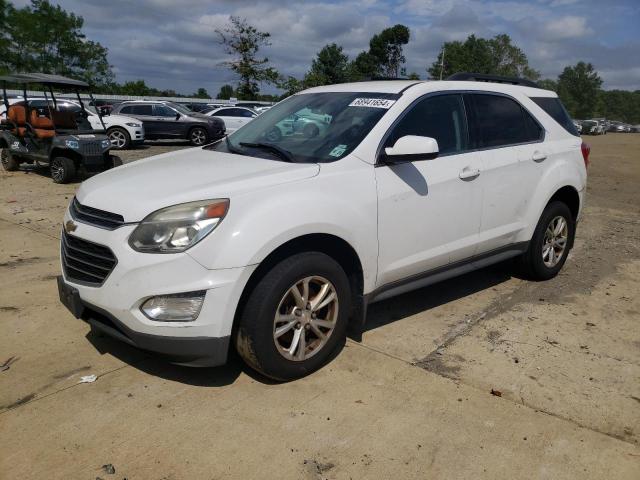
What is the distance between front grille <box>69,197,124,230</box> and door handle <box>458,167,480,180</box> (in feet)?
7.80

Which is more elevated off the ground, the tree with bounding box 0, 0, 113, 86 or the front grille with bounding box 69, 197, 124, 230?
the tree with bounding box 0, 0, 113, 86

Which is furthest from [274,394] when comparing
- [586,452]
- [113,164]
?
[113,164]

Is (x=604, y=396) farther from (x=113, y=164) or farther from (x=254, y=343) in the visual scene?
(x=113, y=164)

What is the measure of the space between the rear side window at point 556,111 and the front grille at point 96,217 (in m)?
3.79

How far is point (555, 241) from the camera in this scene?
17.4ft

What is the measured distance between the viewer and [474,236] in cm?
431

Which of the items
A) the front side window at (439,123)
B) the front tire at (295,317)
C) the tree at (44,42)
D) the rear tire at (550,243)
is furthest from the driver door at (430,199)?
the tree at (44,42)

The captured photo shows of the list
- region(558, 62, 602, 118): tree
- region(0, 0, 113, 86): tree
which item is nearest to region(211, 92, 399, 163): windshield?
region(0, 0, 113, 86): tree

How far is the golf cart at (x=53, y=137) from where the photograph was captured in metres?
10.7

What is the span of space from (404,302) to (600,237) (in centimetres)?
401

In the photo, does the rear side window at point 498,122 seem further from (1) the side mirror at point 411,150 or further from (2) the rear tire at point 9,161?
(2) the rear tire at point 9,161

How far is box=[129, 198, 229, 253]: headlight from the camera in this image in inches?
115

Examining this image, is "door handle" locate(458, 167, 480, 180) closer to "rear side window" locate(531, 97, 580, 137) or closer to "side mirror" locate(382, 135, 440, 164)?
"side mirror" locate(382, 135, 440, 164)

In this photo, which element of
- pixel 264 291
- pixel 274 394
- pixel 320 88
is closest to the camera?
pixel 264 291
